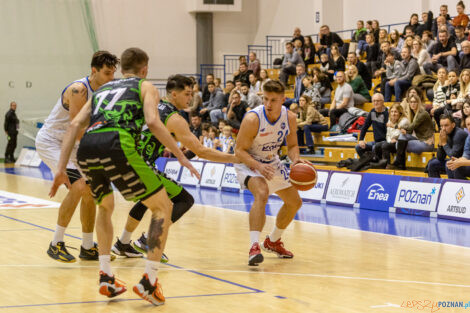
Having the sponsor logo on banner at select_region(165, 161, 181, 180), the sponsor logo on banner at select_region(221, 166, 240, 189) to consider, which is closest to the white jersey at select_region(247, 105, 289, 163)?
the sponsor logo on banner at select_region(221, 166, 240, 189)

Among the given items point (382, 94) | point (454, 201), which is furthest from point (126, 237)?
point (382, 94)

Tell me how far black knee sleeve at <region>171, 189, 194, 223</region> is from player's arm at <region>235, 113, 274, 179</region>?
0.68 m

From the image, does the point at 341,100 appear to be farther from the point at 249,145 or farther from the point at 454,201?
the point at 249,145

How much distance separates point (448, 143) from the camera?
1162cm

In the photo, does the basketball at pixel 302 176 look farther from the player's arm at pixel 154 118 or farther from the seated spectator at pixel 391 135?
the seated spectator at pixel 391 135

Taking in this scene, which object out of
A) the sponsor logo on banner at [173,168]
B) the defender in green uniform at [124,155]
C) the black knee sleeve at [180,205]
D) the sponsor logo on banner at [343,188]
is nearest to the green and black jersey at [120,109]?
the defender in green uniform at [124,155]

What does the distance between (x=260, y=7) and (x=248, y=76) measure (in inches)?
311

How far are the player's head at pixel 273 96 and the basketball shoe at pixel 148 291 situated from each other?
249 cm

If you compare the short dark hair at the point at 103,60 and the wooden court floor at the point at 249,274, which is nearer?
the wooden court floor at the point at 249,274

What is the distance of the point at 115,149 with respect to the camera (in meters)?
5.23

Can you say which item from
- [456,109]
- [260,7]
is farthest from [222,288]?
[260,7]

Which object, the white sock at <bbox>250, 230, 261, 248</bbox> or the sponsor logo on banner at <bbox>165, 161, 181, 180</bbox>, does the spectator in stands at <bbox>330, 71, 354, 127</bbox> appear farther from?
the white sock at <bbox>250, 230, 261, 248</bbox>

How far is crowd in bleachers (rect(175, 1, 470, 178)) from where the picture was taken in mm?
13031

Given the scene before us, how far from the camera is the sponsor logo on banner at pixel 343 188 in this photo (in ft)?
41.7
